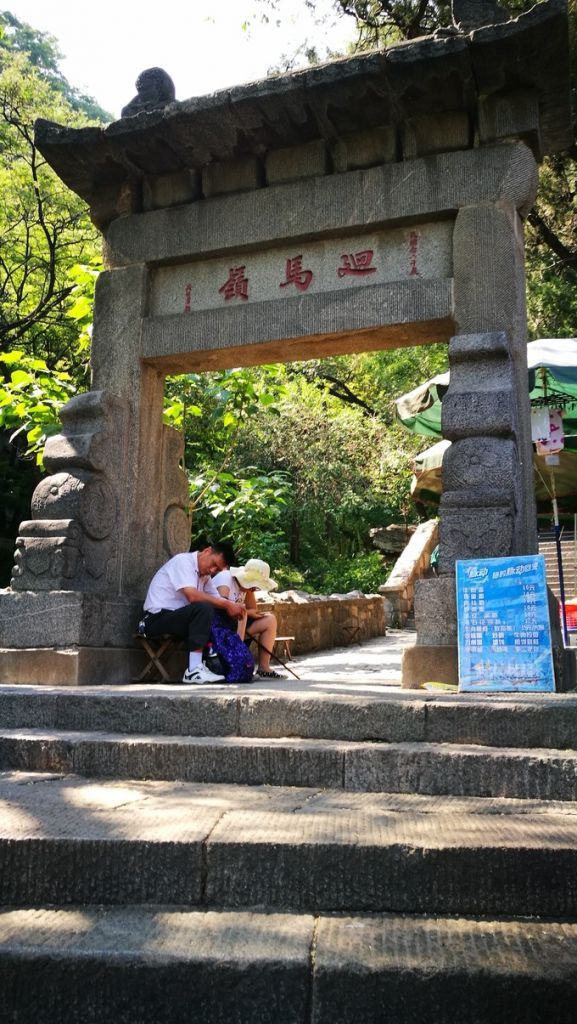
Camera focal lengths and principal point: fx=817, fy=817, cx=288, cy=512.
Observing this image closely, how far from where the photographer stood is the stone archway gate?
5.31 metres

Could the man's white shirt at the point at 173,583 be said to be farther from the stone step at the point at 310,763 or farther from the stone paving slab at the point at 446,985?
the stone paving slab at the point at 446,985

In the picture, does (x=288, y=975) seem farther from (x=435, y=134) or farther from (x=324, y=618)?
(x=324, y=618)

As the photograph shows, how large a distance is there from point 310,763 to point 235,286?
4.20m

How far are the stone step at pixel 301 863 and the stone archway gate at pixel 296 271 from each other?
7.43 feet

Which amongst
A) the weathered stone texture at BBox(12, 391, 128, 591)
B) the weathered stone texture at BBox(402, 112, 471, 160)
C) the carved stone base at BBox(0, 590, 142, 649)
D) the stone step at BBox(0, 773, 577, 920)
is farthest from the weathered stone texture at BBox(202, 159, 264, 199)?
the stone step at BBox(0, 773, 577, 920)

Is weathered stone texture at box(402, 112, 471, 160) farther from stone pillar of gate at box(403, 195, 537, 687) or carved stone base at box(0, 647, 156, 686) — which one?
carved stone base at box(0, 647, 156, 686)

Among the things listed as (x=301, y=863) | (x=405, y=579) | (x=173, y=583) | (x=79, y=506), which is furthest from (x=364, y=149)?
(x=405, y=579)

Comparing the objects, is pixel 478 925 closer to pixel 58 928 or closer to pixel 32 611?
pixel 58 928

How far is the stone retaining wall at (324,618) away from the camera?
11.3 meters

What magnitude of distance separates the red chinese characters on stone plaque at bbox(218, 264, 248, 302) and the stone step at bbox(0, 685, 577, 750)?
335 cm

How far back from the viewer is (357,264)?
20.0 feet

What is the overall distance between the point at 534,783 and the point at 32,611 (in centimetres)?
370

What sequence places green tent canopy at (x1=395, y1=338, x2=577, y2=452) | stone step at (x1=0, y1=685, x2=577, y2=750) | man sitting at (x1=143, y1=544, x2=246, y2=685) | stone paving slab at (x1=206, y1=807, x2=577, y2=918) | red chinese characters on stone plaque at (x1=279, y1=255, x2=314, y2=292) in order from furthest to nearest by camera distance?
1. green tent canopy at (x1=395, y1=338, x2=577, y2=452)
2. red chinese characters on stone plaque at (x1=279, y1=255, x2=314, y2=292)
3. man sitting at (x1=143, y1=544, x2=246, y2=685)
4. stone step at (x1=0, y1=685, x2=577, y2=750)
5. stone paving slab at (x1=206, y1=807, x2=577, y2=918)

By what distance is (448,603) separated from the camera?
4.91 metres
